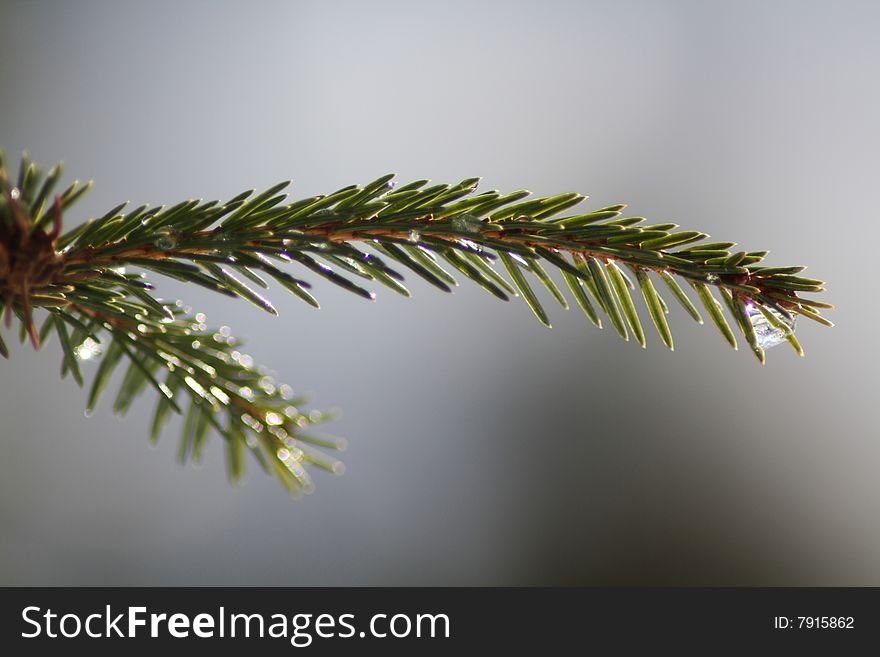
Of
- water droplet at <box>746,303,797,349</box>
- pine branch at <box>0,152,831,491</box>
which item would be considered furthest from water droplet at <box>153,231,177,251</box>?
water droplet at <box>746,303,797,349</box>

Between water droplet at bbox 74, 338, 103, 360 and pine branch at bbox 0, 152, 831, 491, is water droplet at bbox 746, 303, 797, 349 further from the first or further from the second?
water droplet at bbox 74, 338, 103, 360

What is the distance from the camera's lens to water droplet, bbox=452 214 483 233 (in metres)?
0.46

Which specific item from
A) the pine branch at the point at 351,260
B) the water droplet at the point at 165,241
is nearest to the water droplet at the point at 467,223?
the pine branch at the point at 351,260

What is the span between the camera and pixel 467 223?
462mm

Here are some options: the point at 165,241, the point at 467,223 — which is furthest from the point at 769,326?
the point at 165,241

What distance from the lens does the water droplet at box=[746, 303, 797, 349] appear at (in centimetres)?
47

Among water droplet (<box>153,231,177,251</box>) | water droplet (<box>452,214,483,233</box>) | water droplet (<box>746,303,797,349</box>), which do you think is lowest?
water droplet (<box>746,303,797,349</box>)

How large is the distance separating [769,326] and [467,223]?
0.22 meters

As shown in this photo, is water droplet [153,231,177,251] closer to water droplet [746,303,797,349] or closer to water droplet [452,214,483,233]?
water droplet [452,214,483,233]

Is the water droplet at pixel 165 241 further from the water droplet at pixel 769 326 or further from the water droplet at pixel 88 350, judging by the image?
the water droplet at pixel 769 326

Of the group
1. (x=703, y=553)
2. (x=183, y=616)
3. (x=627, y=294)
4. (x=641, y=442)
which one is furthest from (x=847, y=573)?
(x=627, y=294)

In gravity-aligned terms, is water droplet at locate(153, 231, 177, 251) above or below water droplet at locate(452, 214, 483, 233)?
below

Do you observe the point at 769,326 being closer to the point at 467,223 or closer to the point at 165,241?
the point at 467,223

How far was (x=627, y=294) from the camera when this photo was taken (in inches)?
19.4
